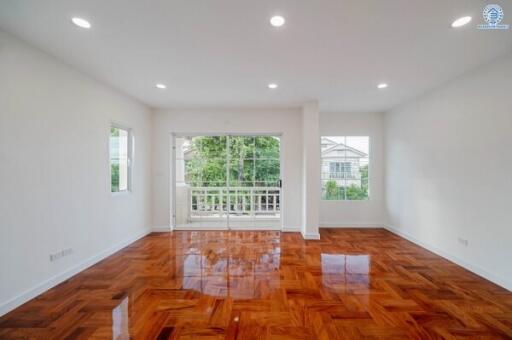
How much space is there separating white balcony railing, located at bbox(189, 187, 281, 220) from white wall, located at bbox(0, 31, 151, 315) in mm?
1843

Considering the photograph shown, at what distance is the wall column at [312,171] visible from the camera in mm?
4344

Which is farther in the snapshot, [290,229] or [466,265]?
[290,229]

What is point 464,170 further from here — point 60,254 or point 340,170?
point 60,254

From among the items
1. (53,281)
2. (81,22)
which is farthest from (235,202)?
(81,22)

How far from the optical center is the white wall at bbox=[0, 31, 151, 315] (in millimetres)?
2154

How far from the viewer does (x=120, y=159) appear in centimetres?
397

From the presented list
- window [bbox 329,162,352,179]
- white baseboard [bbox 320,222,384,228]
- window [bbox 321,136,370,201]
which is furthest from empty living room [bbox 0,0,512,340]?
window [bbox 329,162,352,179]

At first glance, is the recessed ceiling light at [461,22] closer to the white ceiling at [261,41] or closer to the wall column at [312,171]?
the white ceiling at [261,41]

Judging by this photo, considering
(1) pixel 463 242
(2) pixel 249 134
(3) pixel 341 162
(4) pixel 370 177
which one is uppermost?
(2) pixel 249 134

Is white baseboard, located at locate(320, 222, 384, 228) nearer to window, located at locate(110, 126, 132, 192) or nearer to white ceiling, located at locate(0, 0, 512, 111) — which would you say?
white ceiling, located at locate(0, 0, 512, 111)

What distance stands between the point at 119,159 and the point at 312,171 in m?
3.29

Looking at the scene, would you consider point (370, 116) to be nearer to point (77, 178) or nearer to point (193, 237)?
point (193, 237)
